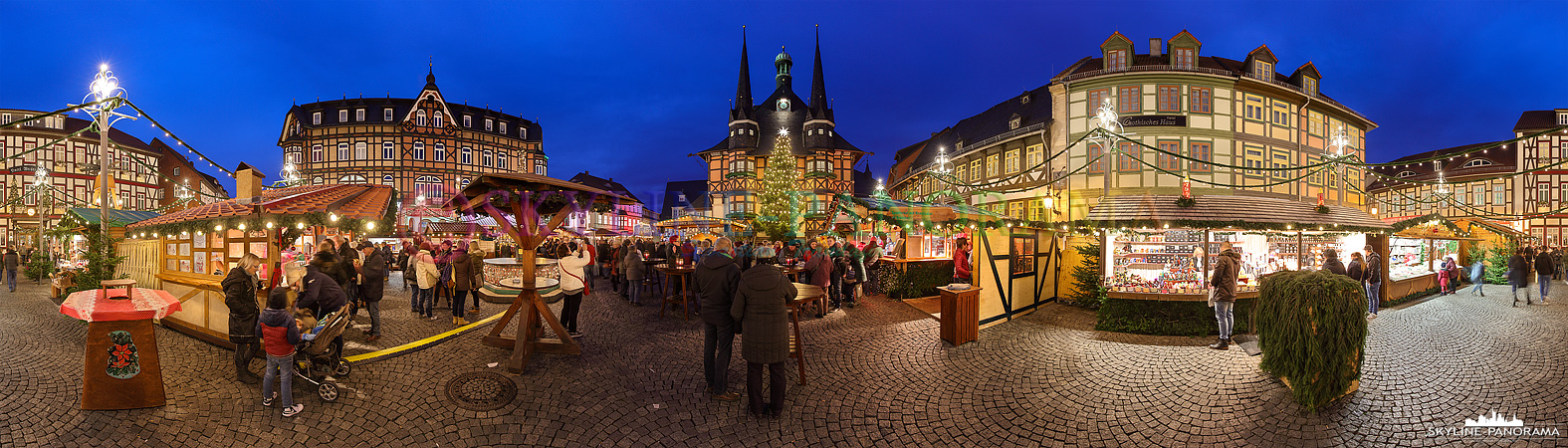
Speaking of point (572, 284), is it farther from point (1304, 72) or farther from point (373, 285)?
point (1304, 72)

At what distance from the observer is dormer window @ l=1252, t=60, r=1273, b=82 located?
2023cm

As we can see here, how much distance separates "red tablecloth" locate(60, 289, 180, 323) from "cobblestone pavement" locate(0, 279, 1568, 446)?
842mm

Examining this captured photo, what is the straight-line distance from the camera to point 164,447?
3979mm

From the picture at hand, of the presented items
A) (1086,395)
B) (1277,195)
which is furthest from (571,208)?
(1277,195)

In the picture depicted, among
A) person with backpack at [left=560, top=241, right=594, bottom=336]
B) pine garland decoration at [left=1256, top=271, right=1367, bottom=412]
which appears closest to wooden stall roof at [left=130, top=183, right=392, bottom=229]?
person with backpack at [left=560, top=241, right=594, bottom=336]

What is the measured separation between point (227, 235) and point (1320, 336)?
42.8 ft

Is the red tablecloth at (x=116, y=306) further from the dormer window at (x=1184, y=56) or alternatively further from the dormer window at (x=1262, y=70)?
the dormer window at (x=1262, y=70)

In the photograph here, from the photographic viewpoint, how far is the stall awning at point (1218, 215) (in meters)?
9.05

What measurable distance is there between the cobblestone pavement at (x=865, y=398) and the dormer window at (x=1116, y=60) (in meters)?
14.3

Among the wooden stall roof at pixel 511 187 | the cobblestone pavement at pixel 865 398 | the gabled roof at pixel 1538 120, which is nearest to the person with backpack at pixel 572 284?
the cobblestone pavement at pixel 865 398

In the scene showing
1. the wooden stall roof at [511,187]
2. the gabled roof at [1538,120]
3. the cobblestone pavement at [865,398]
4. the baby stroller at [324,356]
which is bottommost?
the cobblestone pavement at [865,398]

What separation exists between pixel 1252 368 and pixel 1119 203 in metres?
4.78

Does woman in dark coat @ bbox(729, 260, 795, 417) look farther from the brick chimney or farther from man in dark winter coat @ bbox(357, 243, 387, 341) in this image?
the brick chimney

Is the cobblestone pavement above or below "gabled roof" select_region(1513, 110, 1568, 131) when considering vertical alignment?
below
